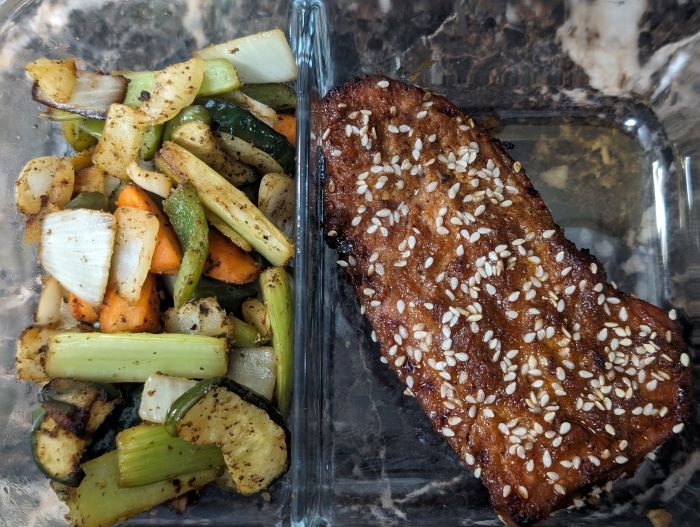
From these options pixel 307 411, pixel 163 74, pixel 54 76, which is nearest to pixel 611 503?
pixel 307 411

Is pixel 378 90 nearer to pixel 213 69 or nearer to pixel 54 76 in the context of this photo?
pixel 213 69

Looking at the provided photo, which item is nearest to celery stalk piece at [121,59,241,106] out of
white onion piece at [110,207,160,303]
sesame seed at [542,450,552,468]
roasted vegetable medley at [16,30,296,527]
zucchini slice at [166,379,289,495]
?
roasted vegetable medley at [16,30,296,527]

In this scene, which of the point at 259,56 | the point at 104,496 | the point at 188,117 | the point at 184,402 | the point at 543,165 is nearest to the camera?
the point at 184,402

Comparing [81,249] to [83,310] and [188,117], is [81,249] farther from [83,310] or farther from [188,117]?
[188,117]

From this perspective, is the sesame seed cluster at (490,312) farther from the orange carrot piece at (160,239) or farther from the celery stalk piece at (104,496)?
the celery stalk piece at (104,496)

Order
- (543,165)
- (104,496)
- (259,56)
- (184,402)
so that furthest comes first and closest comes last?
1. (543,165)
2. (259,56)
3. (104,496)
4. (184,402)

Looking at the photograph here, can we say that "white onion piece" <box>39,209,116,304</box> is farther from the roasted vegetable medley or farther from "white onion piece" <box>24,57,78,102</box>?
"white onion piece" <box>24,57,78,102</box>

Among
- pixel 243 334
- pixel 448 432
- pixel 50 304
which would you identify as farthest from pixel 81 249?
pixel 448 432
